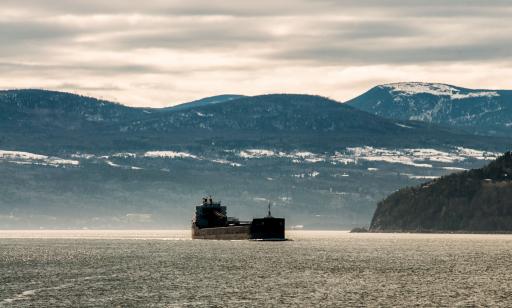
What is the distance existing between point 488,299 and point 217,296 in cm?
3199

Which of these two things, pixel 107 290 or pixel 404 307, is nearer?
pixel 404 307

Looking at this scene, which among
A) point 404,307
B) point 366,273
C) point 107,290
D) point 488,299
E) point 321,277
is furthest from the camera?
point 366,273

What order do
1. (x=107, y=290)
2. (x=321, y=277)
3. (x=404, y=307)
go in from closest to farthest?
(x=404, y=307)
(x=107, y=290)
(x=321, y=277)

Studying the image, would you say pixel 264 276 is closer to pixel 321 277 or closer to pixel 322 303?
pixel 321 277

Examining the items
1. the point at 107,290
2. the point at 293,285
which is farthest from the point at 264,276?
the point at 107,290

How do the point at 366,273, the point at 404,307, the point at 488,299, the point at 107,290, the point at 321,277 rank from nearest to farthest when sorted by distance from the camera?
the point at 404,307
the point at 488,299
the point at 107,290
the point at 321,277
the point at 366,273

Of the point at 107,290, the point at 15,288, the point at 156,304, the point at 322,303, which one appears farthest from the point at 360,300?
the point at 15,288

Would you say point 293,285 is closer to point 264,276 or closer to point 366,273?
point 264,276

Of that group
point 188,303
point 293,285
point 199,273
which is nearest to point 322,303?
point 188,303

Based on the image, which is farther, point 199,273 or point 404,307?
point 199,273

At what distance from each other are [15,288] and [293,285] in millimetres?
36617

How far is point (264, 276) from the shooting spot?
594 ft

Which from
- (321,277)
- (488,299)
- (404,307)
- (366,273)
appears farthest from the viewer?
→ (366,273)

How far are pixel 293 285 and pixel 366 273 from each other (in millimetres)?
33390
